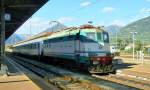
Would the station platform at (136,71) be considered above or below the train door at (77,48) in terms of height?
below

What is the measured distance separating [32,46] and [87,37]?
26723 mm

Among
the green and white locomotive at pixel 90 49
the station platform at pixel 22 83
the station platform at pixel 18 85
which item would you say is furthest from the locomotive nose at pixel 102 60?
the station platform at pixel 18 85

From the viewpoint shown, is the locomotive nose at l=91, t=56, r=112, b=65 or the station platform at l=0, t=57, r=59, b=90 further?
the locomotive nose at l=91, t=56, r=112, b=65

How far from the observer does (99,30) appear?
25.8 m

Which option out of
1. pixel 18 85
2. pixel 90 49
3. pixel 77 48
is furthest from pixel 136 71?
pixel 18 85

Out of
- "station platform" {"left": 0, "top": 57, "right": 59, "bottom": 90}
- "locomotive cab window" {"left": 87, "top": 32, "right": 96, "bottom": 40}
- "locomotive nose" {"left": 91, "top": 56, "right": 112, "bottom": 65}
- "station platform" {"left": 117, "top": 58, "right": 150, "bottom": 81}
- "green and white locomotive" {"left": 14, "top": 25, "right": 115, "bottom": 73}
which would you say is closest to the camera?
"station platform" {"left": 0, "top": 57, "right": 59, "bottom": 90}

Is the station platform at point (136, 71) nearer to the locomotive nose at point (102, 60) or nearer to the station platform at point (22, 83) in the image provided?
the locomotive nose at point (102, 60)

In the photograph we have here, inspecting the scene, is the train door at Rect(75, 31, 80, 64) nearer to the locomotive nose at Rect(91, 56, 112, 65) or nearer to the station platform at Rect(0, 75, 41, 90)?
the locomotive nose at Rect(91, 56, 112, 65)

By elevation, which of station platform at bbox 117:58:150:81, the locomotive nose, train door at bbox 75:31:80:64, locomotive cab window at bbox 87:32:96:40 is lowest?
station platform at bbox 117:58:150:81

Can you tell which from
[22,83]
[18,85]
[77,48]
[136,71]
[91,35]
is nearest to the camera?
[18,85]

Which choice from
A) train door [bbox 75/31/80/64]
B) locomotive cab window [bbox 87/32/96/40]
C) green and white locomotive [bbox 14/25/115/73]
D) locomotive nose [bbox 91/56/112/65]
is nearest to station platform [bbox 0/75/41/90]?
green and white locomotive [bbox 14/25/115/73]

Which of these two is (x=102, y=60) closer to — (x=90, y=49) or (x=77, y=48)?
(x=90, y=49)

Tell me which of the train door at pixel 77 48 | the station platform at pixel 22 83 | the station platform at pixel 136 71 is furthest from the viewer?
the train door at pixel 77 48

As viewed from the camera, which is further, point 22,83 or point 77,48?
point 77,48
